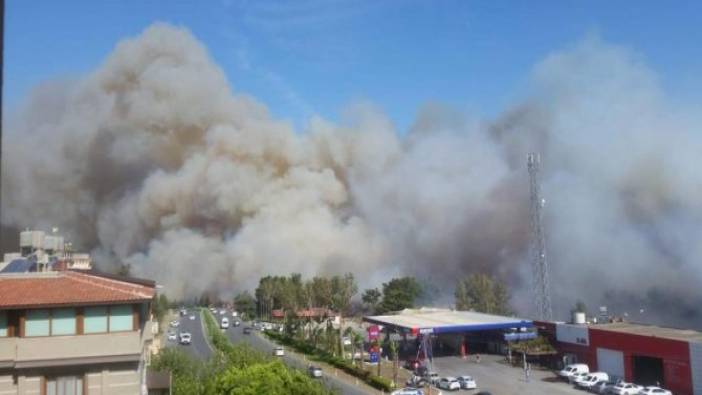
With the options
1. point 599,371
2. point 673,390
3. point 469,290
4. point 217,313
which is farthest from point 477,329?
point 217,313

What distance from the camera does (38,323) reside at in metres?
11.7

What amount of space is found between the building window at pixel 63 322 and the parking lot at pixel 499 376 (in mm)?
18222

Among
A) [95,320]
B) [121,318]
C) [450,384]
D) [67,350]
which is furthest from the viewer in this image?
[450,384]

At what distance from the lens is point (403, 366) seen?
111 feet

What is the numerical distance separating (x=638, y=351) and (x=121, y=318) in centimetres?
2145

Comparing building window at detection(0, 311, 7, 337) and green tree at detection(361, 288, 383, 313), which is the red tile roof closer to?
building window at detection(0, 311, 7, 337)

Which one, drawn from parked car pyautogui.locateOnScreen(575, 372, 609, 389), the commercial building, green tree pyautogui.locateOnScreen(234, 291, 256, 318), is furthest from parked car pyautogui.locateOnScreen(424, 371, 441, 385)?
green tree pyautogui.locateOnScreen(234, 291, 256, 318)

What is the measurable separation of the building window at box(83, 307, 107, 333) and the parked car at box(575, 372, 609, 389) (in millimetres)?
20237

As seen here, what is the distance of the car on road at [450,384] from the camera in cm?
2708

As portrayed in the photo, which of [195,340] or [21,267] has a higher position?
[21,267]

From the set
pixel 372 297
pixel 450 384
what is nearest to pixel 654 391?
pixel 450 384

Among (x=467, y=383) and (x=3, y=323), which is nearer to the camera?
(x=3, y=323)

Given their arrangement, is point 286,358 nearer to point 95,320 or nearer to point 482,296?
point 482,296

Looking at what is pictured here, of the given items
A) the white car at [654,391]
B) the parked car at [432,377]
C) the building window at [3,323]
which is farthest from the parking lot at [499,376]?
the building window at [3,323]
